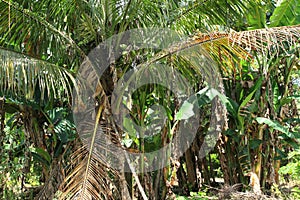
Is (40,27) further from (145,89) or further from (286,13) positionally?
(286,13)

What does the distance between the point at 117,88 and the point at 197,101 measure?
131cm

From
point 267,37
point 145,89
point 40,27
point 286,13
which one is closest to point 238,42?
point 267,37

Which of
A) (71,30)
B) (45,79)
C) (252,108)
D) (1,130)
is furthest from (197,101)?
(1,130)

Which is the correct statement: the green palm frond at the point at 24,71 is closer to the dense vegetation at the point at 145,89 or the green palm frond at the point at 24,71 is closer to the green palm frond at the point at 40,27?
the dense vegetation at the point at 145,89

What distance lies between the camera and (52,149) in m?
5.04

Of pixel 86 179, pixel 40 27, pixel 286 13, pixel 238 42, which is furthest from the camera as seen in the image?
pixel 286 13

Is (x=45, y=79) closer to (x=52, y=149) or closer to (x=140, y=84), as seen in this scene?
(x=140, y=84)

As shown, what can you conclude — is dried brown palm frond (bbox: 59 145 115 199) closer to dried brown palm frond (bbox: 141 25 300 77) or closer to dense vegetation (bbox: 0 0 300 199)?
dense vegetation (bbox: 0 0 300 199)

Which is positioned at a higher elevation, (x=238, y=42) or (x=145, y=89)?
(x=238, y=42)

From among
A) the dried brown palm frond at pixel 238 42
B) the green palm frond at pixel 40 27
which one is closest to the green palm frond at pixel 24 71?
the green palm frond at pixel 40 27

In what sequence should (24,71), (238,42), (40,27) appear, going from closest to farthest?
(238,42) < (24,71) < (40,27)

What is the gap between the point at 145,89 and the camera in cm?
395

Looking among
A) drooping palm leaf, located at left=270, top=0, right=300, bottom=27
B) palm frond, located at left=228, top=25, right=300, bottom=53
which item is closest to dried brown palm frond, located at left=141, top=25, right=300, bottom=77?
palm frond, located at left=228, top=25, right=300, bottom=53

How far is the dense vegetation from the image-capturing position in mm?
2904
